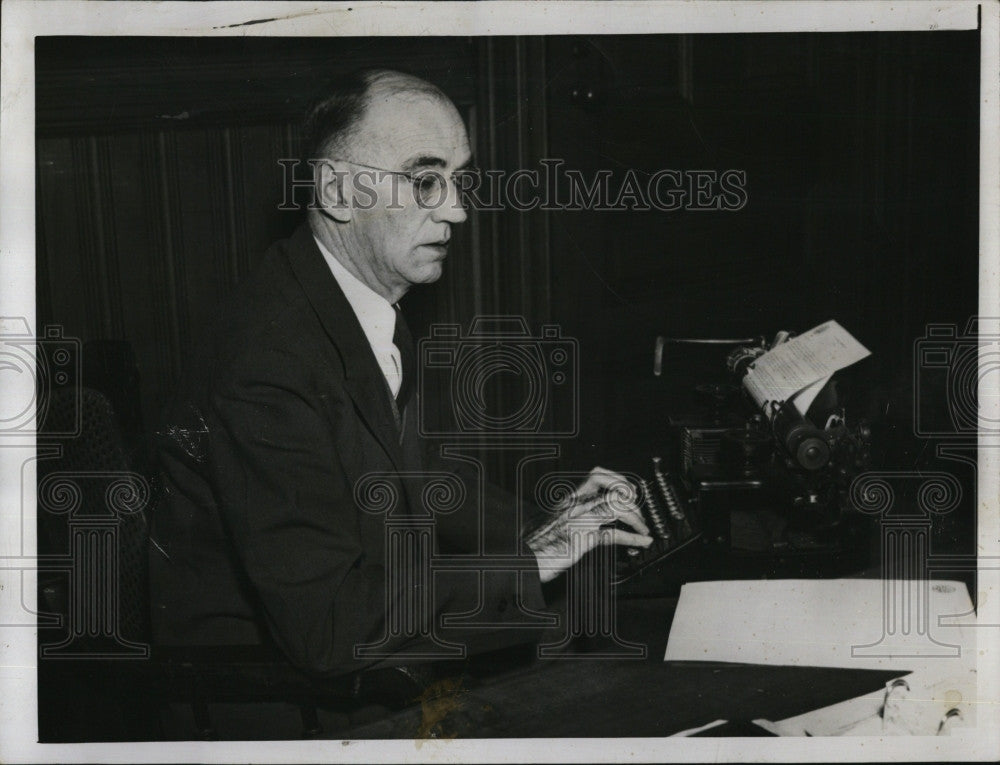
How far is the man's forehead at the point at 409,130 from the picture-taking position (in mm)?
2141

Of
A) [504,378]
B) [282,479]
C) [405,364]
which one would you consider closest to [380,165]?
[405,364]

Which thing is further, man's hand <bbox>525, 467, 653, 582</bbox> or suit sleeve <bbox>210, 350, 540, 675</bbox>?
man's hand <bbox>525, 467, 653, 582</bbox>

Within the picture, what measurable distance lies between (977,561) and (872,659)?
0.35 m

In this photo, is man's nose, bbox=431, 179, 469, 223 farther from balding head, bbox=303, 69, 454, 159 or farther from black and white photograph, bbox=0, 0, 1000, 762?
balding head, bbox=303, 69, 454, 159

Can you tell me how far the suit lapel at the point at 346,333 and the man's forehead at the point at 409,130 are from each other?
25 centimetres

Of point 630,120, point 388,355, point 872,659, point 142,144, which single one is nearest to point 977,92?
point 630,120

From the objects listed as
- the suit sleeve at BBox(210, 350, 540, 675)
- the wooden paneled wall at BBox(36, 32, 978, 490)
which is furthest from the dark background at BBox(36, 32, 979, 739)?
the suit sleeve at BBox(210, 350, 540, 675)

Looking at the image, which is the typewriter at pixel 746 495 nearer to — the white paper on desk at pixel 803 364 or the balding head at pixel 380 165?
the white paper on desk at pixel 803 364

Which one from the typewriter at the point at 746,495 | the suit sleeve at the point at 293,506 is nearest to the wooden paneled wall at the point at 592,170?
the typewriter at the point at 746,495

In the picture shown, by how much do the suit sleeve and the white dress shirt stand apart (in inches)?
5.8

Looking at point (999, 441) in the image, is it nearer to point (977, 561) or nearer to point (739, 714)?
point (977, 561)

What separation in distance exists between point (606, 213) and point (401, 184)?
0.48 meters

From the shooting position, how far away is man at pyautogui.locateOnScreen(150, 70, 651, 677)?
2.10 meters

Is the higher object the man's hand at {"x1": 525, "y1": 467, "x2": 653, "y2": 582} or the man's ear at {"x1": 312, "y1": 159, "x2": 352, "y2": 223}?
the man's ear at {"x1": 312, "y1": 159, "x2": 352, "y2": 223}
